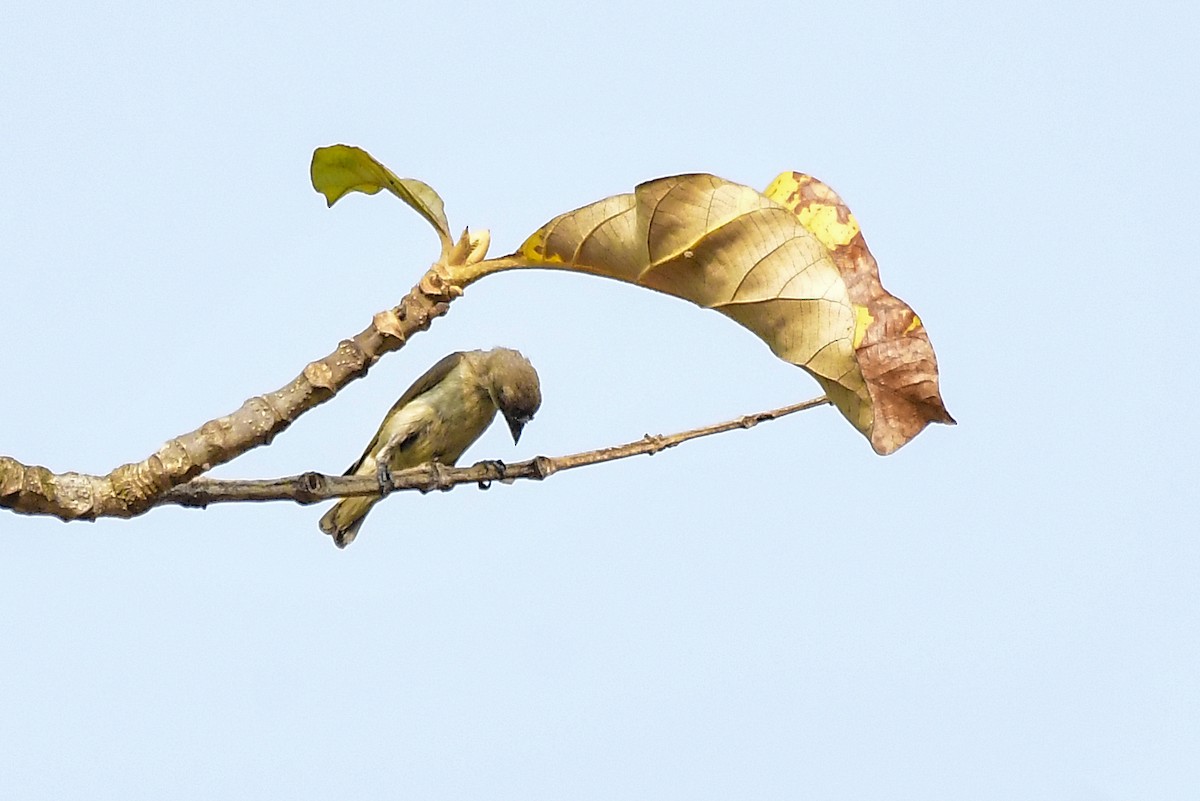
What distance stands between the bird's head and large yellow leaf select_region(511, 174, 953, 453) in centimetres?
425

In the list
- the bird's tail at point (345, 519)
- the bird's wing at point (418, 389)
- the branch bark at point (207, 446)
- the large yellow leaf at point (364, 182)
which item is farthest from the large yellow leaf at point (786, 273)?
the bird's wing at point (418, 389)

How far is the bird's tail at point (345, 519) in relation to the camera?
6.81 m

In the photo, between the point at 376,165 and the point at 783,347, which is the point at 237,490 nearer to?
the point at 376,165

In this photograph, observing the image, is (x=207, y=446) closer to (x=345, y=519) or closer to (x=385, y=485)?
(x=385, y=485)

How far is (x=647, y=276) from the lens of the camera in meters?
2.79

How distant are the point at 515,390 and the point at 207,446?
4.20 meters

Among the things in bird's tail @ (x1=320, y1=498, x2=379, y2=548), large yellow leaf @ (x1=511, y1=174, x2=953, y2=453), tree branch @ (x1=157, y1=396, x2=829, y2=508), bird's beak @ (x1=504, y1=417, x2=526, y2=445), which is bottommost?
tree branch @ (x1=157, y1=396, x2=829, y2=508)

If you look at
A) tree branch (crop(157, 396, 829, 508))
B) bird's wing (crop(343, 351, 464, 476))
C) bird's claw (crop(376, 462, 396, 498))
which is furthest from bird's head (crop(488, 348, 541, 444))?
tree branch (crop(157, 396, 829, 508))

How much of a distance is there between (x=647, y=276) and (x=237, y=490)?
3.41ft

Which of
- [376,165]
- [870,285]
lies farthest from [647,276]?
[376,165]

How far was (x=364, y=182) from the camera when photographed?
10.2 ft

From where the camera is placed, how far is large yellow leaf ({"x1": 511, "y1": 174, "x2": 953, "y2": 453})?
2.57 meters

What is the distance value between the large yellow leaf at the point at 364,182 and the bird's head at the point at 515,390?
3865mm

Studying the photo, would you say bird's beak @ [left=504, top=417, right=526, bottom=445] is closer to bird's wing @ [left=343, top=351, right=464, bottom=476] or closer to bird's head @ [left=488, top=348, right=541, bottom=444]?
bird's head @ [left=488, top=348, right=541, bottom=444]
